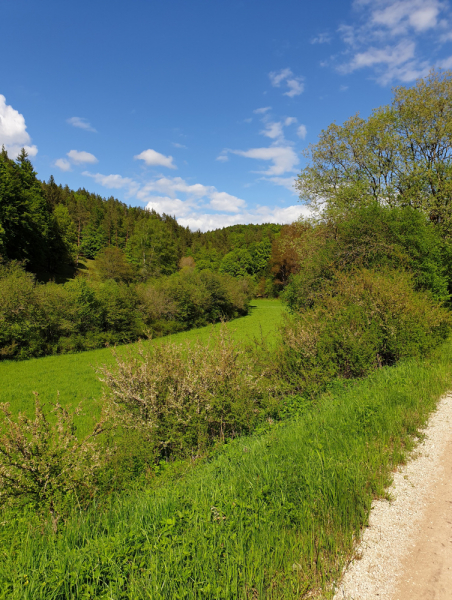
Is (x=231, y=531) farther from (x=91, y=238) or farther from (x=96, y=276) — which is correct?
(x=91, y=238)

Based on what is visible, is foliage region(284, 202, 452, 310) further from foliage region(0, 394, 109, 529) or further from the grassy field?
foliage region(0, 394, 109, 529)

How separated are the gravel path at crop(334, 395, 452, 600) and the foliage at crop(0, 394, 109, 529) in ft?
11.8

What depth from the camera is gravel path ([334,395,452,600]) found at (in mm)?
2980

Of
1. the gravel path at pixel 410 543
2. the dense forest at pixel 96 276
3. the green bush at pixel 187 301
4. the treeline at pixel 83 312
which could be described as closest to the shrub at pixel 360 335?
the gravel path at pixel 410 543

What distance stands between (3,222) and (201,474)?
5207cm

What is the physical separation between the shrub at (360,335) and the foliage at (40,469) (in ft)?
21.4

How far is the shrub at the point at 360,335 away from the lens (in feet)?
32.3

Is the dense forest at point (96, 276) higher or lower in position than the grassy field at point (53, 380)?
higher

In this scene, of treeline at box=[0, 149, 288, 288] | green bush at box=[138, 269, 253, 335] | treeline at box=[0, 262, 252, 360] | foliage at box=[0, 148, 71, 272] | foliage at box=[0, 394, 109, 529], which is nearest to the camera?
foliage at box=[0, 394, 109, 529]

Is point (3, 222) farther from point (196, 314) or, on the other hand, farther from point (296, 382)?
point (296, 382)

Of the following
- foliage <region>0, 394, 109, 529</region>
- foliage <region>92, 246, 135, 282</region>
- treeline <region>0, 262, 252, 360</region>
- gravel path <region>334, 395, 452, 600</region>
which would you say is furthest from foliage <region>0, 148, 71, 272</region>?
gravel path <region>334, 395, 452, 600</region>

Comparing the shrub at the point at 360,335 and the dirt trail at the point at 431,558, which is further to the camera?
the shrub at the point at 360,335

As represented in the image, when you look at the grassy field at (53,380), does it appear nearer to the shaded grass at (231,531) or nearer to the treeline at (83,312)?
the treeline at (83,312)

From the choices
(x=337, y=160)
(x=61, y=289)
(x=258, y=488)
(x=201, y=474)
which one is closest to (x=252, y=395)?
(x=201, y=474)
